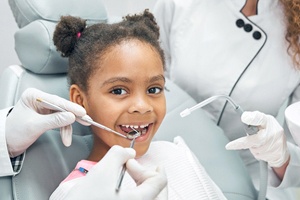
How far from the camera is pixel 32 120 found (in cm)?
98

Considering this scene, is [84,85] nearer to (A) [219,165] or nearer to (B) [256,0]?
(A) [219,165]

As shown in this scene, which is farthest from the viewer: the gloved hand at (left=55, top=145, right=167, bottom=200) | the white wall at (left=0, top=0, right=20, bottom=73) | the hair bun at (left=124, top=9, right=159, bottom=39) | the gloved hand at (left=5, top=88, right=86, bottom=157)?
the white wall at (left=0, top=0, right=20, bottom=73)

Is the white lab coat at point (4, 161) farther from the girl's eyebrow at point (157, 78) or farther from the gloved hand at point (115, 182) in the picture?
the girl's eyebrow at point (157, 78)

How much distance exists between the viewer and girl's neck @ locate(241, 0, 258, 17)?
1.50 metres

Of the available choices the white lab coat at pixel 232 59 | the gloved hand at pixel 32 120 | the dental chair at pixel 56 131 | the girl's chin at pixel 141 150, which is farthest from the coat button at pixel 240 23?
the gloved hand at pixel 32 120

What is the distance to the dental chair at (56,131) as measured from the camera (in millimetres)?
1049

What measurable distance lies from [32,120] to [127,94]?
0.23 metres

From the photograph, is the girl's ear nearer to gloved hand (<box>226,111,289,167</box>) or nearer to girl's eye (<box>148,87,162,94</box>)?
girl's eye (<box>148,87,162,94</box>)

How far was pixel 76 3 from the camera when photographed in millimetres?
1312

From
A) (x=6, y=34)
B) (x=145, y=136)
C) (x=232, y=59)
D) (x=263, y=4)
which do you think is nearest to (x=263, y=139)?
(x=145, y=136)

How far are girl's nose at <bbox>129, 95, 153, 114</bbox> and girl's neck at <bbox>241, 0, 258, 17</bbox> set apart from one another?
25.7 inches

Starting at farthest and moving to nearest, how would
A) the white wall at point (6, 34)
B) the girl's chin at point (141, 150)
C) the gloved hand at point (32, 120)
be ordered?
the white wall at point (6, 34) → the girl's chin at point (141, 150) → the gloved hand at point (32, 120)

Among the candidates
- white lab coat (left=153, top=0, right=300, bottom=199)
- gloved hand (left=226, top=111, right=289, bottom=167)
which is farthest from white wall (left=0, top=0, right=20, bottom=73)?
gloved hand (left=226, top=111, right=289, bottom=167)

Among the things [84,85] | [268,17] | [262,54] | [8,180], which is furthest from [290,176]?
[8,180]
